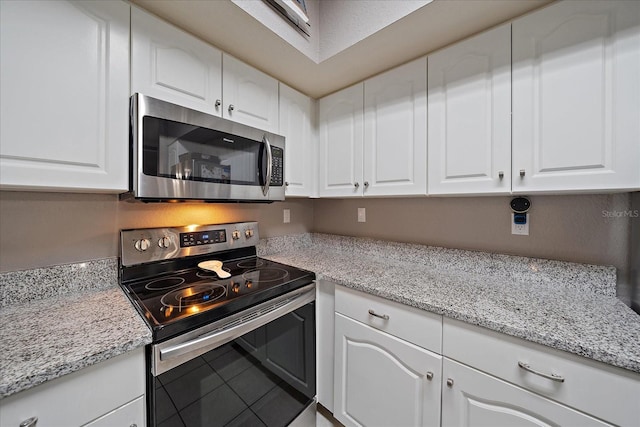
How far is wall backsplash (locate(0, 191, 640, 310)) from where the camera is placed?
3.18 ft

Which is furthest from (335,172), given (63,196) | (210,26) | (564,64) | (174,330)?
(63,196)

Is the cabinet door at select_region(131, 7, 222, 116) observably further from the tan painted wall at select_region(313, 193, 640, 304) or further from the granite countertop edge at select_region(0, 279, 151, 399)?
the tan painted wall at select_region(313, 193, 640, 304)

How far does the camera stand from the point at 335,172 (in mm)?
1711

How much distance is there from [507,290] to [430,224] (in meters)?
0.55

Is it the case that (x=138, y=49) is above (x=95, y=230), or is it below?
above

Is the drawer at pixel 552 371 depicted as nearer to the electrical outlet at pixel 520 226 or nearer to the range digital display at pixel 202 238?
the electrical outlet at pixel 520 226

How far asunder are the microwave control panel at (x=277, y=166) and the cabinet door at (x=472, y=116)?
Result: 2.79ft

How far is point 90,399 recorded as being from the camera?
0.65 meters

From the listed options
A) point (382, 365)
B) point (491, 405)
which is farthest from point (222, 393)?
→ point (491, 405)

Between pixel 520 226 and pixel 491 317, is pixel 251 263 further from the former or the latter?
Result: pixel 520 226

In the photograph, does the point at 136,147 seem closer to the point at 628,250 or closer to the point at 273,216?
the point at 273,216

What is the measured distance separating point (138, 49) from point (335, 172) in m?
1.19

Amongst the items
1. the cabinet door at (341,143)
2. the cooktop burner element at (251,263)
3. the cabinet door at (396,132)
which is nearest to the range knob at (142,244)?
the cooktop burner element at (251,263)

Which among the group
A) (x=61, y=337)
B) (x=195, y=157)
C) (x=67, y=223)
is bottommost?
(x=61, y=337)
